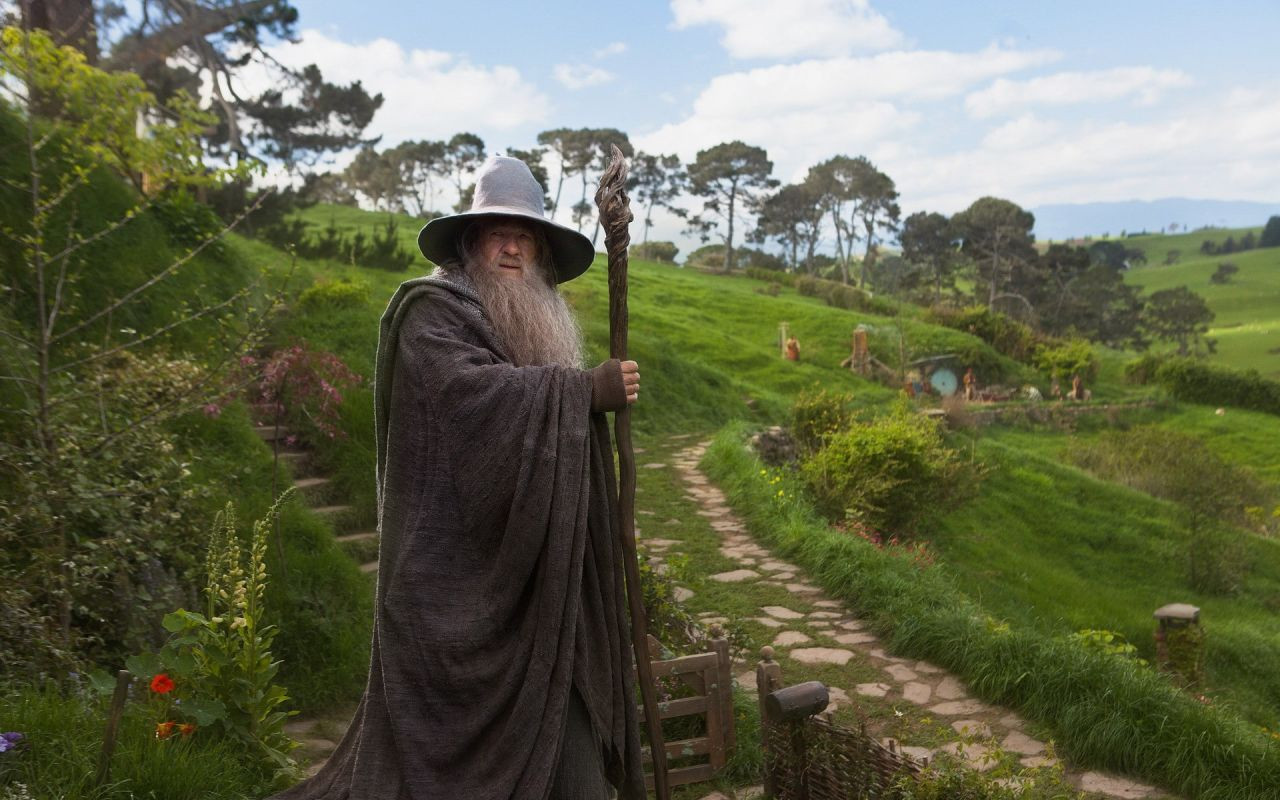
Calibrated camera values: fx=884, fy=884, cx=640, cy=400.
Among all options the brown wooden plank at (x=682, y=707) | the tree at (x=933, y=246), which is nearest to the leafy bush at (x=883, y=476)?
the brown wooden plank at (x=682, y=707)

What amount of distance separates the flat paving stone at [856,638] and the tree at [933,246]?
5075 cm

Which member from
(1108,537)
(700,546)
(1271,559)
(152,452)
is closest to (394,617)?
(152,452)

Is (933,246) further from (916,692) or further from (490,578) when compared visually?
(490,578)

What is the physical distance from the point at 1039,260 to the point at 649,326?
36.6 metres

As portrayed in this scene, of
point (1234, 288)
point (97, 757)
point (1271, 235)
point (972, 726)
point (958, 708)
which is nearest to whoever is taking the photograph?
point (97, 757)

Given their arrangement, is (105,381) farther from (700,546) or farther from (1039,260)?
(1039,260)

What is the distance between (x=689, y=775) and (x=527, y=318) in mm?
2515

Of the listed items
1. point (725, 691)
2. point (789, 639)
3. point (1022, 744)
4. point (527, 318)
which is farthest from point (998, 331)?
point (527, 318)

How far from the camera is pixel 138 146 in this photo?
8.45m

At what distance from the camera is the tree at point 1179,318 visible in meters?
53.7

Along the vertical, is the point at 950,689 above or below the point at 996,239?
below

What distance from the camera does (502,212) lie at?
2.79 meters

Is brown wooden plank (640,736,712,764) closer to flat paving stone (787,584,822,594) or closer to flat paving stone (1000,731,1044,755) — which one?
flat paving stone (1000,731,1044,755)

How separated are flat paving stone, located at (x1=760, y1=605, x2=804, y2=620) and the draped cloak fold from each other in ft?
13.9
